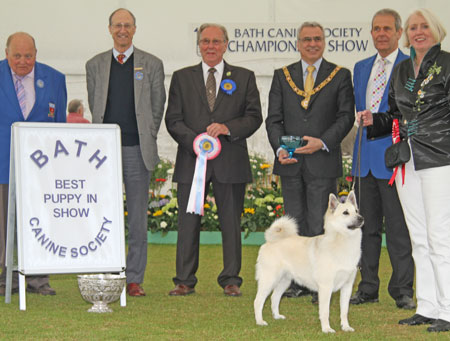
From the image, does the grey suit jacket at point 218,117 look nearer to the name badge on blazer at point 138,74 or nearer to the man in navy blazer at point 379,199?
the name badge on blazer at point 138,74

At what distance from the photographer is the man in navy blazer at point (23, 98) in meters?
4.72

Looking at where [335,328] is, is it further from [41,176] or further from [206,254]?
[206,254]

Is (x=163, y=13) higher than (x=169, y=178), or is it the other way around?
(x=163, y=13)

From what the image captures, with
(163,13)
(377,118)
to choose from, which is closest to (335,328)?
(377,118)

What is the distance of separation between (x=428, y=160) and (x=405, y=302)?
118cm

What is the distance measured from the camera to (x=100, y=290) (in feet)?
13.7

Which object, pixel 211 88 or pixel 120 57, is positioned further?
pixel 211 88

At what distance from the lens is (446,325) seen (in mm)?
3602

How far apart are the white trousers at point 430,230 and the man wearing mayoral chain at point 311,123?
894mm

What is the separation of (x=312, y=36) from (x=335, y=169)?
900mm

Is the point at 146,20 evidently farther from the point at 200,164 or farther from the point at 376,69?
the point at 376,69

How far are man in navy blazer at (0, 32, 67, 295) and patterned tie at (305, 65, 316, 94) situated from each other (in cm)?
167

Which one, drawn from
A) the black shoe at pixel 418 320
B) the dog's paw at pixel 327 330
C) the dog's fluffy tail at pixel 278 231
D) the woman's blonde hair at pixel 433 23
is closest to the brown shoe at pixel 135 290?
the dog's fluffy tail at pixel 278 231

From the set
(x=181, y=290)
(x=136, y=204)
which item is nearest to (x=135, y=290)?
(x=181, y=290)
